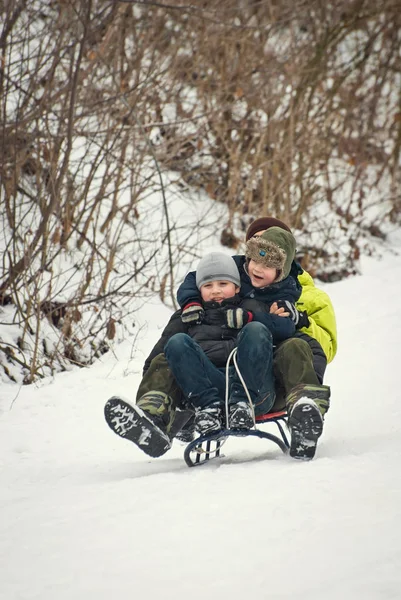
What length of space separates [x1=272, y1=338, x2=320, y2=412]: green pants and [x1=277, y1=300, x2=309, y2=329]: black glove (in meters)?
0.14

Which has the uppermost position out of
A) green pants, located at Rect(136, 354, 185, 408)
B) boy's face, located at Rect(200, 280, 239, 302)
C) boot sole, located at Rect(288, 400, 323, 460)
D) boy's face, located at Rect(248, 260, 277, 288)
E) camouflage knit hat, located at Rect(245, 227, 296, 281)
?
camouflage knit hat, located at Rect(245, 227, 296, 281)

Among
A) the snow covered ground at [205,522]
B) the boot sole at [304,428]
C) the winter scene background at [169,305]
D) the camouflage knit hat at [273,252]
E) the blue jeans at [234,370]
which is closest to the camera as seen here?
the snow covered ground at [205,522]

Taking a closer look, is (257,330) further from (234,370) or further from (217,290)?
(217,290)

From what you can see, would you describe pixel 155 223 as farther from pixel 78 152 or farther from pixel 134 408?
pixel 134 408

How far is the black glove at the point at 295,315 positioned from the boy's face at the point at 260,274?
129mm

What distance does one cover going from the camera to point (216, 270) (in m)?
3.61

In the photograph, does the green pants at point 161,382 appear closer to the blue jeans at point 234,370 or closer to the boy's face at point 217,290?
the blue jeans at point 234,370

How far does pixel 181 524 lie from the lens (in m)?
2.47

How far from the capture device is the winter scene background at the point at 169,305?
2.22 m

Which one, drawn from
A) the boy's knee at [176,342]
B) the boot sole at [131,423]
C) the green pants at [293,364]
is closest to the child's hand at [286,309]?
the green pants at [293,364]

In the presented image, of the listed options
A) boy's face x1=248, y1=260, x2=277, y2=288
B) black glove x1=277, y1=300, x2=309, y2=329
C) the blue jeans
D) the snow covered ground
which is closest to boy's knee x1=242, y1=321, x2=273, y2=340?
the blue jeans

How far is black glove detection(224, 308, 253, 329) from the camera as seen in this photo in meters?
3.46

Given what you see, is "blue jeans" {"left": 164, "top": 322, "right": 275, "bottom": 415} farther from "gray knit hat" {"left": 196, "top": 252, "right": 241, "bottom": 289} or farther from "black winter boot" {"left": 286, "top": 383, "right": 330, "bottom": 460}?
"gray knit hat" {"left": 196, "top": 252, "right": 241, "bottom": 289}

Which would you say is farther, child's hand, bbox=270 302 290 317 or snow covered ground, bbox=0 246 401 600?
child's hand, bbox=270 302 290 317
